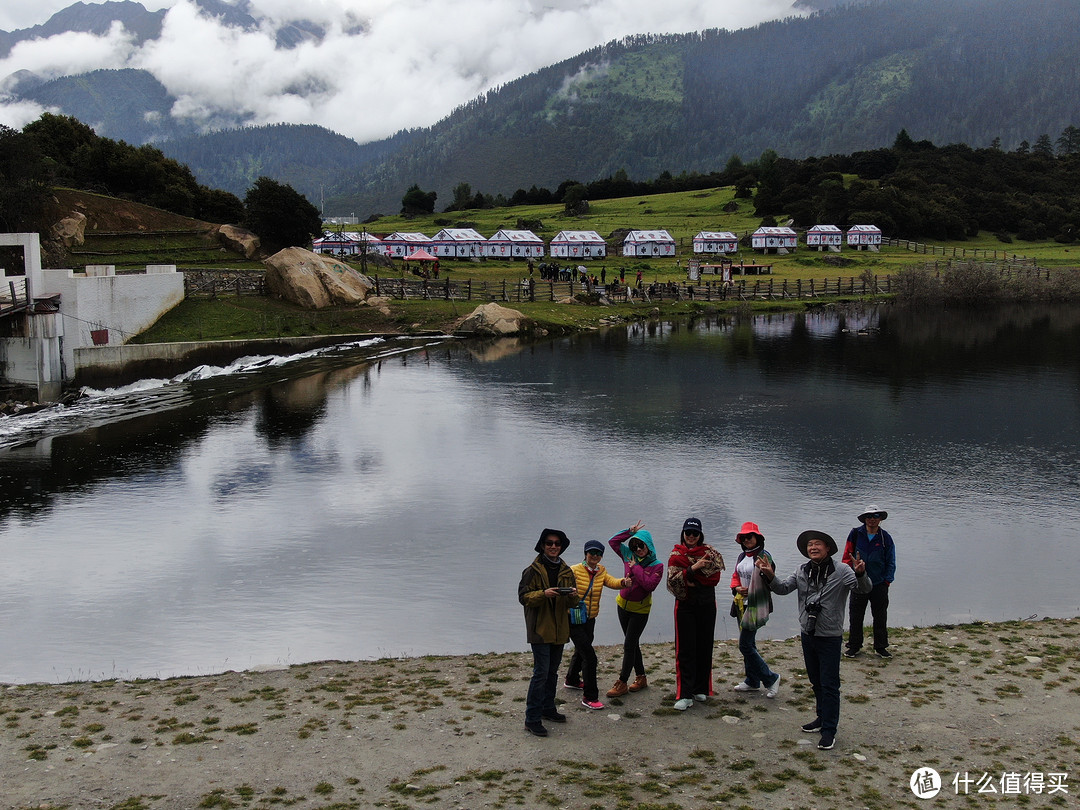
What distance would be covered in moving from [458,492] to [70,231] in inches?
1949

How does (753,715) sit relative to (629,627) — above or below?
below

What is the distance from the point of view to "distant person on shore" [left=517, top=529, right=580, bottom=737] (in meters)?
10.6

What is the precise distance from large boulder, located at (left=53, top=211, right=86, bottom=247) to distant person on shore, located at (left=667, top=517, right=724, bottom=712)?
61.8m

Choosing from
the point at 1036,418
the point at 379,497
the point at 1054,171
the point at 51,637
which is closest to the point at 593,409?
the point at 379,497

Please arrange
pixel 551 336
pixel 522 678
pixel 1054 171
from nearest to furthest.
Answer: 1. pixel 522 678
2. pixel 551 336
3. pixel 1054 171

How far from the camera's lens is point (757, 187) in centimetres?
15588

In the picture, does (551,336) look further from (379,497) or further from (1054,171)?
(1054,171)

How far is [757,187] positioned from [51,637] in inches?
5986

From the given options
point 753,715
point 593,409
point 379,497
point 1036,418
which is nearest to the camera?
point 753,715

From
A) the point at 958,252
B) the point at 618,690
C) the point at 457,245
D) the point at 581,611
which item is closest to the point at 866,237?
the point at 958,252

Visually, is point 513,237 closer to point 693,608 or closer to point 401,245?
point 401,245

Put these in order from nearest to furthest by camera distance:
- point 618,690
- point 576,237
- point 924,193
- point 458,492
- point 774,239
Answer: point 618,690
point 458,492
point 576,237
point 774,239
point 924,193

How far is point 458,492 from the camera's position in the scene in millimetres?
24984

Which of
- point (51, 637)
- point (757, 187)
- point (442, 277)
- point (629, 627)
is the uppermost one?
point (757, 187)
